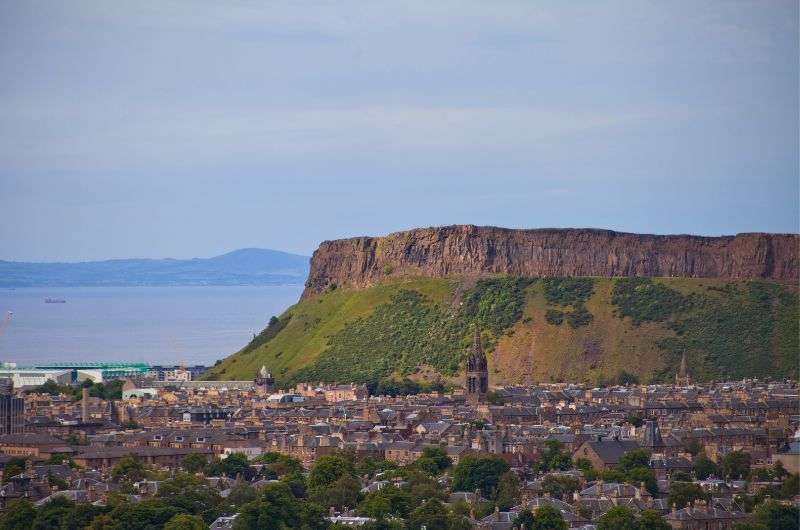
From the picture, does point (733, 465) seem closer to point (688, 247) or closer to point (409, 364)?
point (409, 364)

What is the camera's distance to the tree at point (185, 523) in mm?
78188

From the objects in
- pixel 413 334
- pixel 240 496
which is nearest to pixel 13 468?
pixel 240 496

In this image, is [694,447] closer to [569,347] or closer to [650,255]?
[569,347]

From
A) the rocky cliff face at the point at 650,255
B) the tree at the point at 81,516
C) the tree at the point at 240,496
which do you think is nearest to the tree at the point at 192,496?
the tree at the point at 240,496

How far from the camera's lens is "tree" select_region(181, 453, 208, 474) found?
107 metres

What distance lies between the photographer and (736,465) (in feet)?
332

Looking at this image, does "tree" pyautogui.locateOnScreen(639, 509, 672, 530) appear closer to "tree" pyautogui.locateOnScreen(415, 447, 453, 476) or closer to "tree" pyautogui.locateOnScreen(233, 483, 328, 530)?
"tree" pyautogui.locateOnScreen(233, 483, 328, 530)

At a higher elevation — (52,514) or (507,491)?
(507,491)

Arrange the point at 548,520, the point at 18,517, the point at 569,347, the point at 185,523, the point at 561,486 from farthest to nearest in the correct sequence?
the point at 569,347, the point at 561,486, the point at 18,517, the point at 548,520, the point at 185,523

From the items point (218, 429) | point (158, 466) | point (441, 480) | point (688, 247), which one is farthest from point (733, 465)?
point (688, 247)

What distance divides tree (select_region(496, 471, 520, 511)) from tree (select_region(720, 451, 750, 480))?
32.5 feet

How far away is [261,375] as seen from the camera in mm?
179000

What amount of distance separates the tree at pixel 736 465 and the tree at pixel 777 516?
1753 cm

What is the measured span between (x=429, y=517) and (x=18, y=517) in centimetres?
1516
